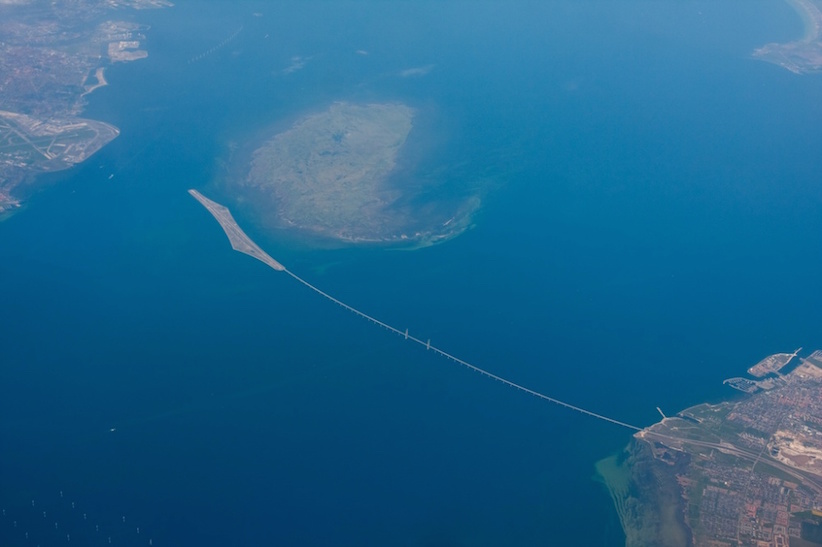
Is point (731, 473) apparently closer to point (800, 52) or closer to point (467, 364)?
point (467, 364)

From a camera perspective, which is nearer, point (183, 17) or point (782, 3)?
point (183, 17)

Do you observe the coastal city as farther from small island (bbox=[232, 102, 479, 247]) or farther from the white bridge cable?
small island (bbox=[232, 102, 479, 247])

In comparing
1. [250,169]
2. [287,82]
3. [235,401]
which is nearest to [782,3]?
[287,82]

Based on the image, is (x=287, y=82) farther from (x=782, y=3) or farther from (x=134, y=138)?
(x=782, y=3)

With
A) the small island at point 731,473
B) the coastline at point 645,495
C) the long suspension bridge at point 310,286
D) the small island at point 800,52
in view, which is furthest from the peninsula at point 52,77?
the small island at point 800,52

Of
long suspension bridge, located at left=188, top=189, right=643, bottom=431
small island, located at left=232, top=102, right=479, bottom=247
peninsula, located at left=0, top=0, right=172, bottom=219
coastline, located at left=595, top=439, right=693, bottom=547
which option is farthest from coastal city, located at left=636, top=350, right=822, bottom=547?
peninsula, located at left=0, top=0, right=172, bottom=219

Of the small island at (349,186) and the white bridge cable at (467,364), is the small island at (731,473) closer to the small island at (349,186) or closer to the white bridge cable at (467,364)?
the white bridge cable at (467,364)
